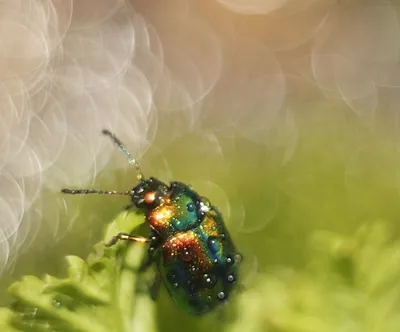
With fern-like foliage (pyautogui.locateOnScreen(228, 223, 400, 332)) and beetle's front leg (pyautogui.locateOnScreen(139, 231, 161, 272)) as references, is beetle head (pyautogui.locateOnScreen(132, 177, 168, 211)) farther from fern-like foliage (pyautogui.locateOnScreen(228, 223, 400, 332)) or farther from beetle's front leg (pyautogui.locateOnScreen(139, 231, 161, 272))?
fern-like foliage (pyautogui.locateOnScreen(228, 223, 400, 332))

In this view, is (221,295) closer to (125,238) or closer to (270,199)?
(125,238)

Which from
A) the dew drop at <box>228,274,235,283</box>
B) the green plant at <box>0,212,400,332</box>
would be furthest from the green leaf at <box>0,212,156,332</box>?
the dew drop at <box>228,274,235,283</box>

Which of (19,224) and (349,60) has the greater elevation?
(349,60)

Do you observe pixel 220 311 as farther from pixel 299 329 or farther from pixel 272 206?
pixel 272 206

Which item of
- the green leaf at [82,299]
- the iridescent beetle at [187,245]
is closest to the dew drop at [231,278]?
the iridescent beetle at [187,245]

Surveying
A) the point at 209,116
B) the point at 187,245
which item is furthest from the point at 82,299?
the point at 209,116

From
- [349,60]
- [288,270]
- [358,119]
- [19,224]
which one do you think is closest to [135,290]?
[288,270]
